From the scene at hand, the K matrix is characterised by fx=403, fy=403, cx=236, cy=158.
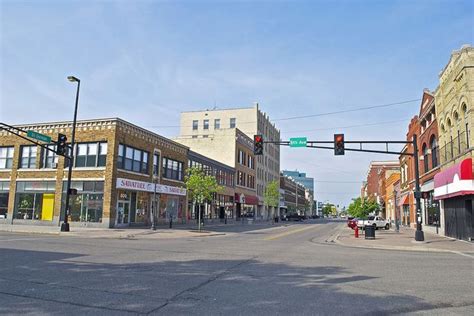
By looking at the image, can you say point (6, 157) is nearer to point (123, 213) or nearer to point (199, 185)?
point (123, 213)

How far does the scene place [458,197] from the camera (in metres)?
24.8

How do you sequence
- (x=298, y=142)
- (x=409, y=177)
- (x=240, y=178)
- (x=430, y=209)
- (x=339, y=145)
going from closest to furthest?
(x=339, y=145)
(x=298, y=142)
(x=430, y=209)
(x=409, y=177)
(x=240, y=178)

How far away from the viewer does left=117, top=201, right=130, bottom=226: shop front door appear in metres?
33.4

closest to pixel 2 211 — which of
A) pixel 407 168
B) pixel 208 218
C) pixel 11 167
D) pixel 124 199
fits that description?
pixel 11 167

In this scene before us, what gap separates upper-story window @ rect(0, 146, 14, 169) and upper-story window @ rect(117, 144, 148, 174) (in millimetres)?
11705

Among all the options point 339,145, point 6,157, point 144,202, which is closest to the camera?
point 339,145

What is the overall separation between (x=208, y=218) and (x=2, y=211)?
24.1 m

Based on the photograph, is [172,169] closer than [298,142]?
No

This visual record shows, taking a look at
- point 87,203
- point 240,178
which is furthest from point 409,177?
point 87,203

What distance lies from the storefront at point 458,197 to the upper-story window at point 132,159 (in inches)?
954

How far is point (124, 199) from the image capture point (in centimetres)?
3422

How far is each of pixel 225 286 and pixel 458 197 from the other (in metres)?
20.9

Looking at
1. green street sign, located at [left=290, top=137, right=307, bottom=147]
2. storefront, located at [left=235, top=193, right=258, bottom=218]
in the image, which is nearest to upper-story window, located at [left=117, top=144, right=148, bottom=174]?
green street sign, located at [left=290, top=137, right=307, bottom=147]

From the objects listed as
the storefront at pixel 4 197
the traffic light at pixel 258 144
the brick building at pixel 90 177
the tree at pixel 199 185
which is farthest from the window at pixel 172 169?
the traffic light at pixel 258 144
